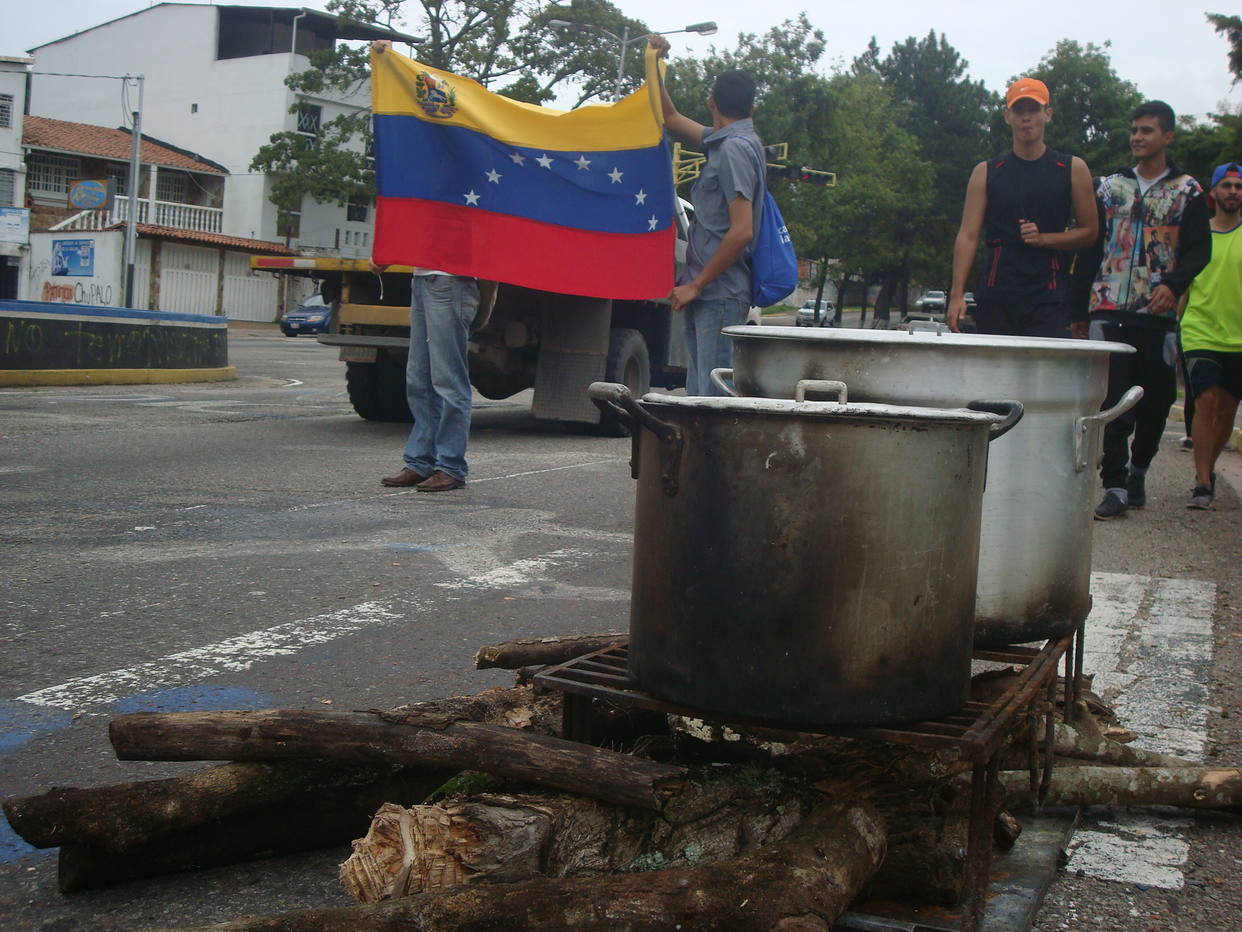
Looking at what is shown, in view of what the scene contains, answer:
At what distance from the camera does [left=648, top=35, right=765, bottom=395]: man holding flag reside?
222 inches

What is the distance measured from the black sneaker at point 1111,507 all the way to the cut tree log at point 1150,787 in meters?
4.88

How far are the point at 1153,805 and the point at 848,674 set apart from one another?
45.2 inches

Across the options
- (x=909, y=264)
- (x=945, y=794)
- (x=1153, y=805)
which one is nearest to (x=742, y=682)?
(x=945, y=794)

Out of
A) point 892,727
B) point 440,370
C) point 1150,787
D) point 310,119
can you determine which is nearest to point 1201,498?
point 440,370

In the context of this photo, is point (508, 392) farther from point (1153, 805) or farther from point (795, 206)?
point (795, 206)

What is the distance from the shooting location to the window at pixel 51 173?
47812mm

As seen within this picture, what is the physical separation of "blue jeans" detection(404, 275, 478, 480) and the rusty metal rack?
467 cm

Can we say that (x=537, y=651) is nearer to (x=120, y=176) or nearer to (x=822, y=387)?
(x=822, y=387)

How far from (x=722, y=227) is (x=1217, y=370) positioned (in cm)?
357

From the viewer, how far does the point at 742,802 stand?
2.31 meters

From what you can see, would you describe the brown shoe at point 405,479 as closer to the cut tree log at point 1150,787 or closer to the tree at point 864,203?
the cut tree log at point 1150,787

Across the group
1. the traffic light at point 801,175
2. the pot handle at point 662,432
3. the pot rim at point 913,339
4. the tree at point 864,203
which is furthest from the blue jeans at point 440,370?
the tree at point 864,203

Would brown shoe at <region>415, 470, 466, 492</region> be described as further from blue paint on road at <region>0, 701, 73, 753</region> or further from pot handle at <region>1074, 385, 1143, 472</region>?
pot handle at <region>1074, 385, 1143, 472</region>

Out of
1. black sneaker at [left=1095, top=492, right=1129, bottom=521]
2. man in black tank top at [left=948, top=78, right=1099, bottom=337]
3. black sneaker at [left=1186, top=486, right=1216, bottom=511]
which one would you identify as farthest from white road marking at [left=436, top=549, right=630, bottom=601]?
black sneaker at [left=1186, top=486, right=1216, bottom=511]
